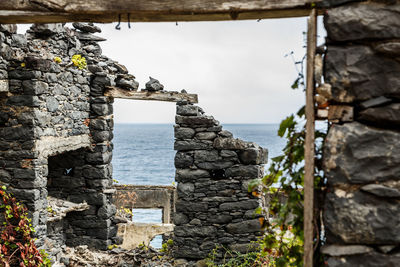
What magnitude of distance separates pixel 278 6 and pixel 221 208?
5417 millimetres

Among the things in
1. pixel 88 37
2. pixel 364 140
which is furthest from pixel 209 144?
pixel 364 140

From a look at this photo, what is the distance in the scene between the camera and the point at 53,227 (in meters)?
8.40

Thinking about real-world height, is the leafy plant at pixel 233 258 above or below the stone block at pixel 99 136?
below

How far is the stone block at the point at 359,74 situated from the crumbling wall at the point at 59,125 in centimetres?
522

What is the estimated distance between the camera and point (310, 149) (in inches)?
98.3

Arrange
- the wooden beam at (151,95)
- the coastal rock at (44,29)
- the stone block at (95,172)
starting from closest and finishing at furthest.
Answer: the coastal rock at (44,29), the wooden beam at (151,95), the stone block at (95,172)

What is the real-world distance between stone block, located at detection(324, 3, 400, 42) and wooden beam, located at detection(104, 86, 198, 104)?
5466 mm

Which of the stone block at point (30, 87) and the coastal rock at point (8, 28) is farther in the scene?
the stone block at point (30, 87)

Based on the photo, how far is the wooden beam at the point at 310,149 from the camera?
2494mm

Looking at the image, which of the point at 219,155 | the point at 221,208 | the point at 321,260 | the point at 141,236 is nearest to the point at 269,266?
the point at 221,208

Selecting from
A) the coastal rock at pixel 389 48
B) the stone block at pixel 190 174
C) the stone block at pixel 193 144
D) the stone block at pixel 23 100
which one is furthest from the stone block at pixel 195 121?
the coastal rock at pixel 389 48

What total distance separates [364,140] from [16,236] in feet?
18.9

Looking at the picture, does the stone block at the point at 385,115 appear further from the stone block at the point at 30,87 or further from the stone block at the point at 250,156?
the stone block at the point at 30,87

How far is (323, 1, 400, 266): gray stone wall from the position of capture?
7.54 feet
